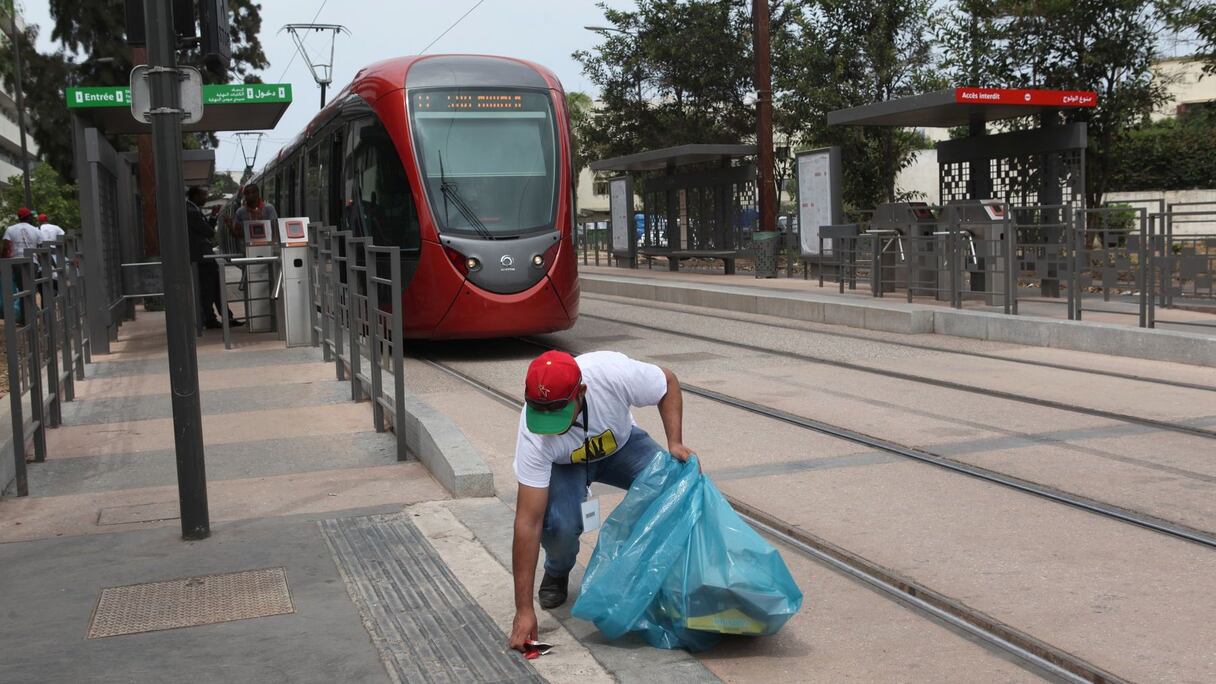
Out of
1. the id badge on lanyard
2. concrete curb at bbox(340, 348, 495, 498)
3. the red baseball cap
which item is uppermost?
the red baseball cap

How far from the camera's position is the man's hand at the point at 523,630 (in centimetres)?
419

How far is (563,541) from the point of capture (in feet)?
14.9

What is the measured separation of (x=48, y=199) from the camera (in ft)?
176

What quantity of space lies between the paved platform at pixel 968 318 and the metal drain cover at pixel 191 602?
890 cm

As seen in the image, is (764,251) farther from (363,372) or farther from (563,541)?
(563,541)

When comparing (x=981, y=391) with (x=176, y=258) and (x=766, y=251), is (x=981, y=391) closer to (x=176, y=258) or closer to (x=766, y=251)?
(x=176, y=258)

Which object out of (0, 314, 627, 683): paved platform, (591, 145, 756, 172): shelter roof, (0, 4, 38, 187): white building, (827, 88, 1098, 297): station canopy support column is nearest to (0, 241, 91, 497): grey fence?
(0, 314, 627, 683): paved platform

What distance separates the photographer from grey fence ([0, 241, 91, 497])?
23.4 ft

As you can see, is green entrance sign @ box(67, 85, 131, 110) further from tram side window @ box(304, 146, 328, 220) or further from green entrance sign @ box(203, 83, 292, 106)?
tram side window @ box(304, 146, 328, 220)

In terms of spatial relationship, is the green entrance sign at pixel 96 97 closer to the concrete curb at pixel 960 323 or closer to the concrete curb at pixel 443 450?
the concrete curb at pixel 443 450

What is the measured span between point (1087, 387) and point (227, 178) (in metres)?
88.8

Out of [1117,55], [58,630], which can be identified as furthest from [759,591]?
[1117,55]

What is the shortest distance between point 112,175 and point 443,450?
11.6 metres

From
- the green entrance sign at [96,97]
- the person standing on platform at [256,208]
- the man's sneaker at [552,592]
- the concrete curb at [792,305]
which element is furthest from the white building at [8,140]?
the man's sneaker at [552,592]
